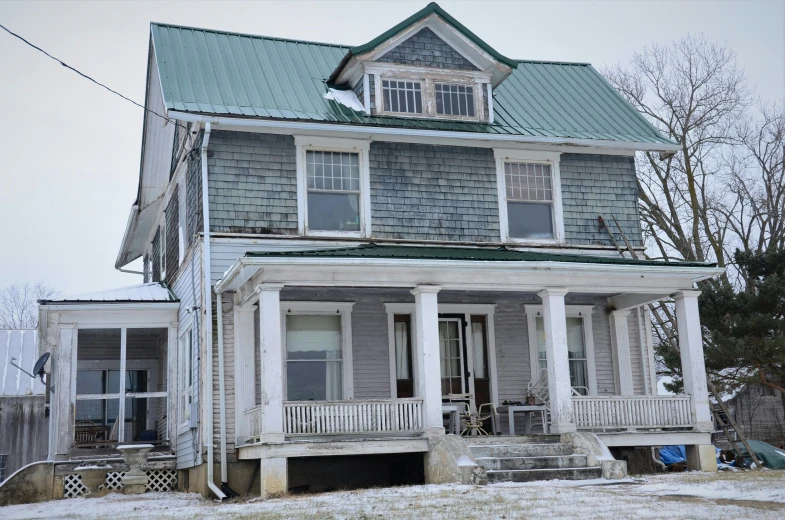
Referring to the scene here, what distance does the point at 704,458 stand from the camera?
15.9 metres

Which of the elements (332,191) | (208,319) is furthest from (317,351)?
(332,191)

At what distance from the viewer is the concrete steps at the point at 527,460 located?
43.2ft

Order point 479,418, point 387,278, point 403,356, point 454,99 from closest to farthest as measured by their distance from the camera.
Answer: point 387,278
point 479,418
point 403,356
point 454,99

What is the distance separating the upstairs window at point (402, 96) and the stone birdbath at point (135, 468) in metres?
7.76

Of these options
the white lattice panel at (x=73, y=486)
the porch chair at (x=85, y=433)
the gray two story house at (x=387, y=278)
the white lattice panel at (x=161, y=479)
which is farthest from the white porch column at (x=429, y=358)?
the porch chair at (x=85, y=433)

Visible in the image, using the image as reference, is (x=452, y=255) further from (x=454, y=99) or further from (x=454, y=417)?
(x=454, y=99)

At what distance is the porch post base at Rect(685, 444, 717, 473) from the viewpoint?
15.9 m

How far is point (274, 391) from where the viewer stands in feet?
45.9

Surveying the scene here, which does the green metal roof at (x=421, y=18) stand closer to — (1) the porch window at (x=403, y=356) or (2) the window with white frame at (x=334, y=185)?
(2) the window with white frame at (x=334, y=185)

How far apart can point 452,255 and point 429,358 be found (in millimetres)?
1863

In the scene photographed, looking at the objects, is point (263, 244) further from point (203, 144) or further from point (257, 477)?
point (257, 477)

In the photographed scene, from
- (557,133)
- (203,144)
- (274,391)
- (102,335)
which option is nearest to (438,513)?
(274,391)

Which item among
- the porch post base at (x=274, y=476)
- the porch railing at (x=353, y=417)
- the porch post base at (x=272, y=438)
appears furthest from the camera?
the porch railing at (x=353, y=417)

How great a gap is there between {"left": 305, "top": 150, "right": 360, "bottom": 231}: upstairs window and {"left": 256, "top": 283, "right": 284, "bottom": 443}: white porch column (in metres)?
2.89
